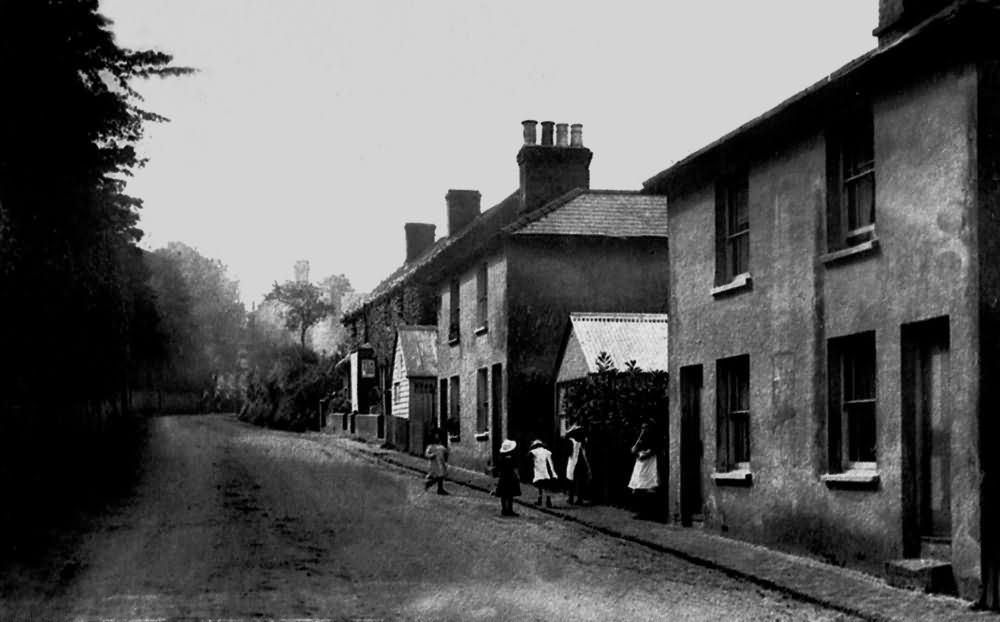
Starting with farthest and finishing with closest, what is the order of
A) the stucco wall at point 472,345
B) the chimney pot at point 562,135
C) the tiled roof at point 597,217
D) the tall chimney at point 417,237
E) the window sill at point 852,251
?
the tall chimney at point 417,237, the chimney pot at point 562,135, the stucco wall at point 472,345, the tiled roof at point 597,217, the window sill at point 852,251

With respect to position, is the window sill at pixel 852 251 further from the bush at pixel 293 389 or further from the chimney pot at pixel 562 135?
the bush at pixel 293 389

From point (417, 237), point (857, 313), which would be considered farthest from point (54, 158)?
point (417, 237)

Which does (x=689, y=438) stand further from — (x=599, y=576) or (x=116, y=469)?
(x=116, y=469)

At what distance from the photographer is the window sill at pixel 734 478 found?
16406 millimetres

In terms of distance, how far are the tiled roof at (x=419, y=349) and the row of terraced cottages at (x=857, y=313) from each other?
2245cm

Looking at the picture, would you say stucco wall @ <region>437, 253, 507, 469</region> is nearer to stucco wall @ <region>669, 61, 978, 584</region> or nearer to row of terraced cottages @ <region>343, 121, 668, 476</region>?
row of terraced cottages @ <region>343, 121, 668, 476</region>

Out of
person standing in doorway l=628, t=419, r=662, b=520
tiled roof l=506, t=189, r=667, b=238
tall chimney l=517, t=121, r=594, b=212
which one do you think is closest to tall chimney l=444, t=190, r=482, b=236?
tall chimney l=517, t=121, r=594, b=212

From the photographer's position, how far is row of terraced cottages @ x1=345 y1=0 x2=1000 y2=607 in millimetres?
11516

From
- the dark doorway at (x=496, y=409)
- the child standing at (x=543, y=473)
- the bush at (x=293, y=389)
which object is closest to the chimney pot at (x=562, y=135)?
the dark doorway at (x=496, y=409)

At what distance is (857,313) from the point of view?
541 inches

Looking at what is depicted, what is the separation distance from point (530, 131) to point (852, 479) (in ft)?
69.1

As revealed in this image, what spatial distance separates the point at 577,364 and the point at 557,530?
7.84m

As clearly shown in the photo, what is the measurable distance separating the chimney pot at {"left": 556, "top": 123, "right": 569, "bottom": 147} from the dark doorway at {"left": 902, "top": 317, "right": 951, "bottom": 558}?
21.6 metres

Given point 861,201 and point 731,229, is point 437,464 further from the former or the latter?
point 861,201
